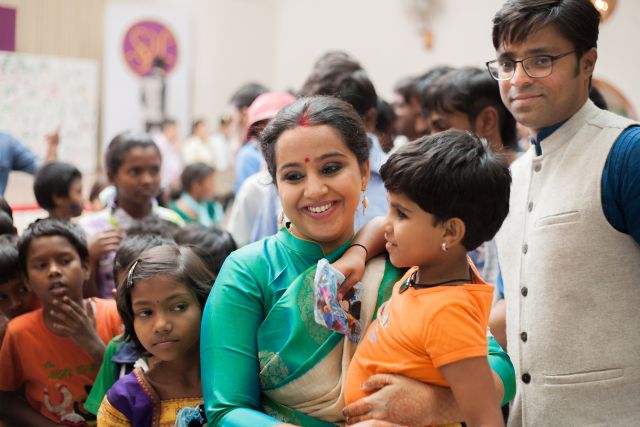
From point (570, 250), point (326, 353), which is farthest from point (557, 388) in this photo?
point (326, 353)

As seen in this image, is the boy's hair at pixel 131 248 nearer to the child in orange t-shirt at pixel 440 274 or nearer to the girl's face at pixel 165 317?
the girl's face at pixel 165 317

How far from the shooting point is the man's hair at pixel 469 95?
9.86ft

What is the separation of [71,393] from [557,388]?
1.57 metres

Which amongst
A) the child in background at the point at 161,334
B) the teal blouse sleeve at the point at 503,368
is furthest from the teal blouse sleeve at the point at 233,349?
the teal blouse sleeve at the point at 503,368

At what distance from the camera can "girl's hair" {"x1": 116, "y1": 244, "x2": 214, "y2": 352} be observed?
6.63 feet

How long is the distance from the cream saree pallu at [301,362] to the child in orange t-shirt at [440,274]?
0.05 meters

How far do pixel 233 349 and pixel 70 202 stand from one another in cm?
241

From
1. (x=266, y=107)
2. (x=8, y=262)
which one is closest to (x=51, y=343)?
(x=8, y=262)

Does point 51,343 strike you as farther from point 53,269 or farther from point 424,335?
point 424,335

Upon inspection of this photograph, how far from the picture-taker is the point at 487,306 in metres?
1.53

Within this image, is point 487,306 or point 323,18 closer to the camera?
point 487,306

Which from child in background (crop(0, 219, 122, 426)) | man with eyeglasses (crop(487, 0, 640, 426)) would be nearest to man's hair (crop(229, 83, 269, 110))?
child in background (crop(0, 219, 122, 426))

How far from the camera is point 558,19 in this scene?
78.8 inches

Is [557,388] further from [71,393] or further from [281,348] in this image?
[71,393]
